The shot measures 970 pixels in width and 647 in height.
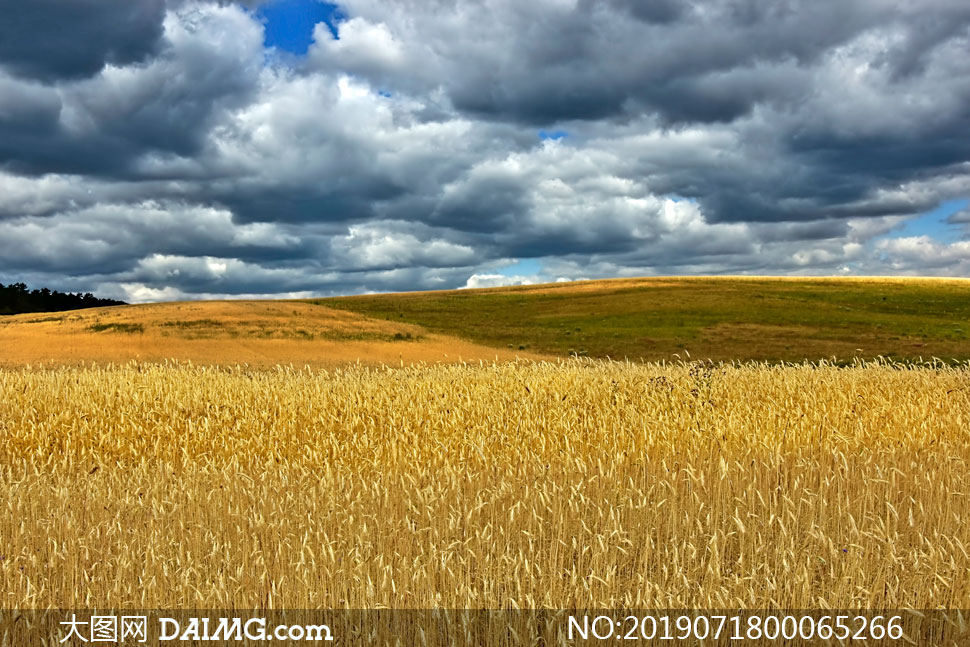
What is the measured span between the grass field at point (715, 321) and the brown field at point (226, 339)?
18.8 feet

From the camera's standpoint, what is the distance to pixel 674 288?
77.1 m

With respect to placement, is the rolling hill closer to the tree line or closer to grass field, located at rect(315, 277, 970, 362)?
grass field, located at rect(315, 277, 970, 362)

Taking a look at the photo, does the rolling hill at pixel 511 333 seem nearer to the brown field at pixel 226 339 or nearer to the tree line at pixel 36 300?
the brown field at pixel 226 339

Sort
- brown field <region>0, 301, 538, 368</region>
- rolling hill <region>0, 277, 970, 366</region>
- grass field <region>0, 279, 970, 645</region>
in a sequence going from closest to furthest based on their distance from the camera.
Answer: grass field <region>0, 279, 970, 645</region>, brown field <region>0, 301, 538, 368</region>, rolling hill <region>0, 277, 970, 366</region>

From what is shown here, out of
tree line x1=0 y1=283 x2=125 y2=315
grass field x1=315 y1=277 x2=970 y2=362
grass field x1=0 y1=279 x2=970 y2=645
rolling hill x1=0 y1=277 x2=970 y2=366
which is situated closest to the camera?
grass field x1=0 y1=279 x2=970 y2=645

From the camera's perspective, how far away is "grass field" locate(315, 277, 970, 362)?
34.0 m

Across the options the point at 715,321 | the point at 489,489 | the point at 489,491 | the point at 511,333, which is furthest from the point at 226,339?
the point at 715,321

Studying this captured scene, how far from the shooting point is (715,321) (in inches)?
1797

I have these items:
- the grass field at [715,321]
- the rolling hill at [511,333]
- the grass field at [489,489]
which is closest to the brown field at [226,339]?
the rolling hill at [511,333]

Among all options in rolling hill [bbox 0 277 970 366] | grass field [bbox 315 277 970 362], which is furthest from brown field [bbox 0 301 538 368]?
grass field [bbox 315 277 970 362]

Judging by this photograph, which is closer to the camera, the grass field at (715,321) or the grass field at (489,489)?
the grass field at (489,489)

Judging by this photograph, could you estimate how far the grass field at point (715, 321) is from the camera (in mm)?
34000

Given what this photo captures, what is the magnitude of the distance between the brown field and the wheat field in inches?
482

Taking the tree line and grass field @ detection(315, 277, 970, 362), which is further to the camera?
the tree line
